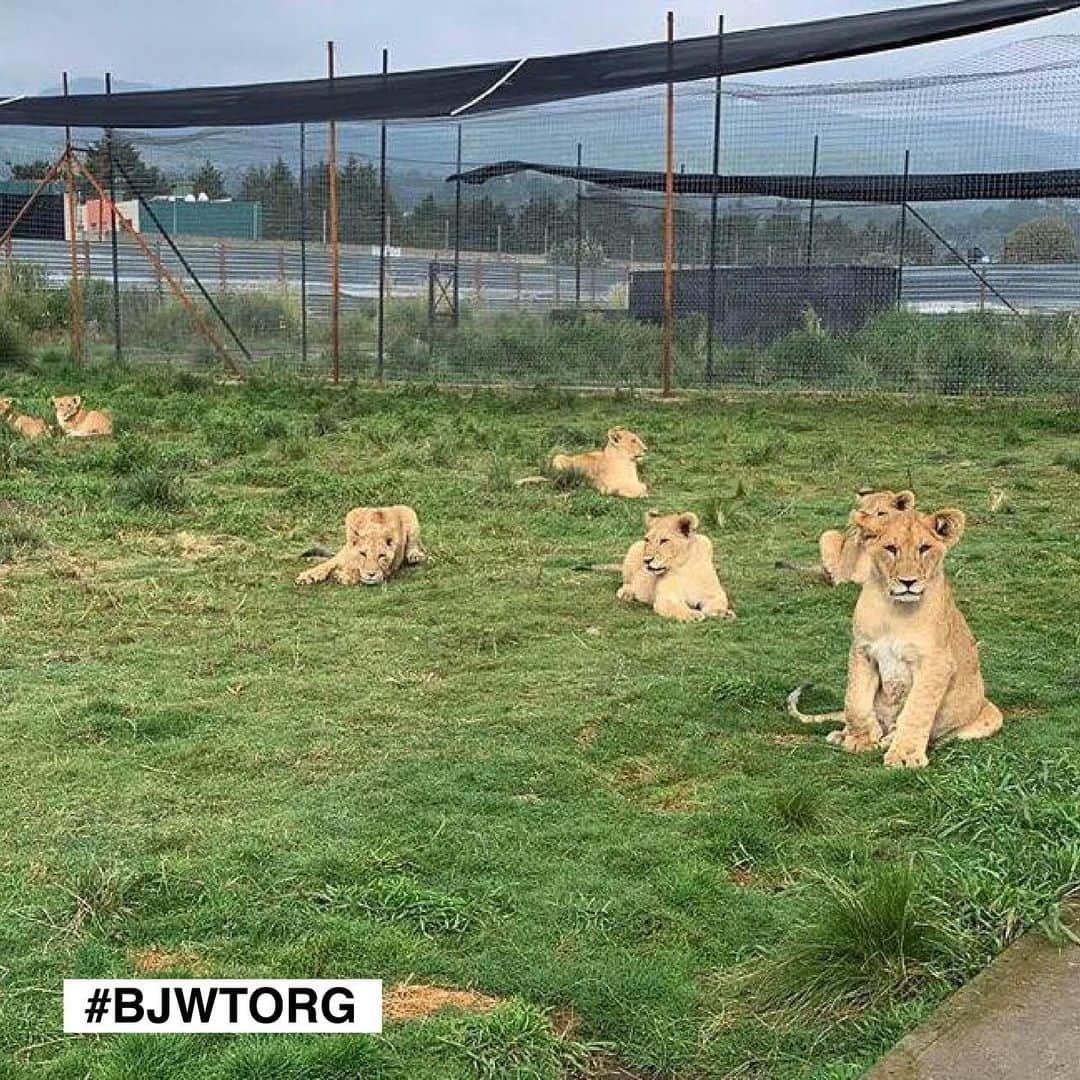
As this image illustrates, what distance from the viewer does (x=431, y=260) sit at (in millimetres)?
19016

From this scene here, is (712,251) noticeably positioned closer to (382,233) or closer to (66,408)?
(382,233)

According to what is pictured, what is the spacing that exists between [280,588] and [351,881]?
3972 mm

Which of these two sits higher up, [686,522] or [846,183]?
[846,183]

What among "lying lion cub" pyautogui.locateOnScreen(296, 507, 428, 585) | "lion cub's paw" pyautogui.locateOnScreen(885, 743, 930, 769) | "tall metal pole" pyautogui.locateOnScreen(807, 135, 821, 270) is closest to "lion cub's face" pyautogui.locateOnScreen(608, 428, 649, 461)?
"lying lion cub" pyautogui.locateOnScreen(296, 507, 428, 585)

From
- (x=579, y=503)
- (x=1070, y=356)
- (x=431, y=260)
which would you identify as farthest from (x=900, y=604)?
(x=431, y=260)

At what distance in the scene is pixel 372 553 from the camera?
7910mm

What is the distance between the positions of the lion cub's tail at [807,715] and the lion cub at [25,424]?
9.22 m

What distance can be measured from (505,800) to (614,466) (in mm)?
6297

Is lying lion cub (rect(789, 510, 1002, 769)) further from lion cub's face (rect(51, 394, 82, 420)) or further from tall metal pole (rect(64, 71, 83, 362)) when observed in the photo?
tall metal pole (rect(64, 71, 83, 362))

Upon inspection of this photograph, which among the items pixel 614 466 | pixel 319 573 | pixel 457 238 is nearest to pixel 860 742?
→ pixel 319 573

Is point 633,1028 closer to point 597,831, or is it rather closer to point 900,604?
point 597,831

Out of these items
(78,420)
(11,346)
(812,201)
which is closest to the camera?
(78,420)

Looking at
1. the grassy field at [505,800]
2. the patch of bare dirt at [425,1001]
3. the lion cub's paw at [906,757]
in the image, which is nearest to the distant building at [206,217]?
the grassy field at [505,800]

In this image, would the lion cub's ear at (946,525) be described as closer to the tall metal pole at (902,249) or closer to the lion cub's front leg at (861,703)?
the lion cub's front leg at (861,703)
